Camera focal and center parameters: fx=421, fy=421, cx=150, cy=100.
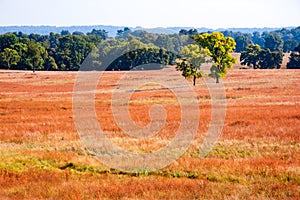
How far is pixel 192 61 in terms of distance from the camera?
7138 cm

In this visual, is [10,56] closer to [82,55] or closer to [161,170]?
[82,55]

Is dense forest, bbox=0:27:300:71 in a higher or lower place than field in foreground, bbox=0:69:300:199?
lower

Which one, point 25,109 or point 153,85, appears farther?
point 153,85

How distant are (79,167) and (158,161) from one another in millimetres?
3274

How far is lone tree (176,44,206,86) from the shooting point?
7012cm

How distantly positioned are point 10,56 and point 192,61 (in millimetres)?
71836

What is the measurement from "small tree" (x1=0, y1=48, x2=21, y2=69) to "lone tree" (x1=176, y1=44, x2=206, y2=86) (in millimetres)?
67911

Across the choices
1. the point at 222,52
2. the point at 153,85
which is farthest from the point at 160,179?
the point at 153,85

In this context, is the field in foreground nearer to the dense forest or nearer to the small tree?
the dense forest

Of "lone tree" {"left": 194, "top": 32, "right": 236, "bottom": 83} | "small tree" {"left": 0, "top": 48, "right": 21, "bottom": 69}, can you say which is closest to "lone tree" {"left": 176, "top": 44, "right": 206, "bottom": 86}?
"lone tree" {"left": 194, "top": 32, "right": 236, "bottom": 83}

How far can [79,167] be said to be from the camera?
17.2 m

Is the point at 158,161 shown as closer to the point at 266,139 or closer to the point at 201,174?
the point at 201,174

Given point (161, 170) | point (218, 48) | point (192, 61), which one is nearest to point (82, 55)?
point (192, 61)

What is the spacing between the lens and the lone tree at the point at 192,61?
7012 cm
